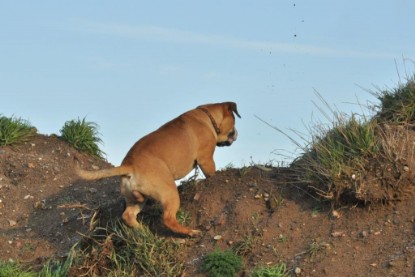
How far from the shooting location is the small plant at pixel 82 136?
530 inches

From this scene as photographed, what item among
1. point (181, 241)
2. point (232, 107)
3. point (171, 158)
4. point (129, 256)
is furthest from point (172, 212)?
point (232, 107)

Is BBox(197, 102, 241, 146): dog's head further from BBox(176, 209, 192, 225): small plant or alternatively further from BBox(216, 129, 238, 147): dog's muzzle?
BBox(176, 209, 192, 225): small plant

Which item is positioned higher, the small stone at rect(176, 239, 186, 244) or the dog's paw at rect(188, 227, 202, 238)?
the dog's paw at rect(188, 227, 202, 238)

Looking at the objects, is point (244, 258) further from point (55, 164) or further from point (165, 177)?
point (55, 164)

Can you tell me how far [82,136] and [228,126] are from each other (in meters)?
3.79

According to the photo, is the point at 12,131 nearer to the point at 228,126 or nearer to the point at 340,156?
the point at 228,126

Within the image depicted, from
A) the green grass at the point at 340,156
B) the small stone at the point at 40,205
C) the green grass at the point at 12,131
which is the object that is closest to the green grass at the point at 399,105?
the green grass at the point at 340,156

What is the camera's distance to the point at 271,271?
308 inches

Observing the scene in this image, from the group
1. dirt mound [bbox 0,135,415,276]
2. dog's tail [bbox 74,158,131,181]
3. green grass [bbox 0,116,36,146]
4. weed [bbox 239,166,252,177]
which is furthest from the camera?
green grass [bbox 0,116,36,146]

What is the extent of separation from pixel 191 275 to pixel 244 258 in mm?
613

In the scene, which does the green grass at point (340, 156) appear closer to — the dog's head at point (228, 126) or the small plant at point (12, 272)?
the dog's head at point (228, 126)

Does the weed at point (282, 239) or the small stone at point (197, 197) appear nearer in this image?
the weed at point (282, 239)

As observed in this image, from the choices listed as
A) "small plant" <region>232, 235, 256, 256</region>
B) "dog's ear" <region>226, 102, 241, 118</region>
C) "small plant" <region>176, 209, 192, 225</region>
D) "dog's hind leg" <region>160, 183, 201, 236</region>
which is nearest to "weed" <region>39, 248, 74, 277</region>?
"dog's hind leg" <region>160, 183, 201, 236</region>

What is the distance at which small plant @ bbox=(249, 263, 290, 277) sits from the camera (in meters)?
7.79
